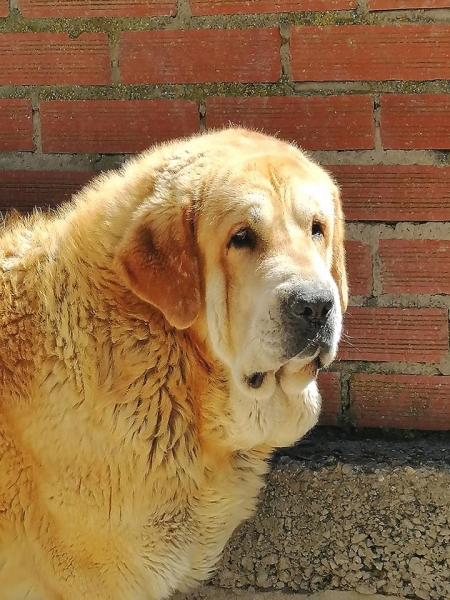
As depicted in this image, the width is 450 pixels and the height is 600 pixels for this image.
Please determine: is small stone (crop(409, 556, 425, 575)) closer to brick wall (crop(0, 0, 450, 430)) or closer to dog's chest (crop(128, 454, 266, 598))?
brick wall (crop(0, 0, 450, 430))

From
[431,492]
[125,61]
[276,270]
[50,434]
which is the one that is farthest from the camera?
[125,61]

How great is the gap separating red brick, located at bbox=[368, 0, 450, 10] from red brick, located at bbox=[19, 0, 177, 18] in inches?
33.2

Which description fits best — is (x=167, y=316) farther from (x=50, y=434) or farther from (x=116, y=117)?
(x=116, y=117)

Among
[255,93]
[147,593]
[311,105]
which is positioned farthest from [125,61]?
[147,593]

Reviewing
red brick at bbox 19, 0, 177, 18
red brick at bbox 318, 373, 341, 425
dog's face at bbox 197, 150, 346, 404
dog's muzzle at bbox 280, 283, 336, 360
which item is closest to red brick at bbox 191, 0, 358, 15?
red brick at bbox 19, 0, 177, 18

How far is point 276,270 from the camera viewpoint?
2.54 meters

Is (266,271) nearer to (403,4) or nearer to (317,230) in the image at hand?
(317,230)

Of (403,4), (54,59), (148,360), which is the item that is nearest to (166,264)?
(148,360)

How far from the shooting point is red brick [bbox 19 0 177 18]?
11.5ft

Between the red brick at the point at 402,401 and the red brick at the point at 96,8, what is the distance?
5.99 feet

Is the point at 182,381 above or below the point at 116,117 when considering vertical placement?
below

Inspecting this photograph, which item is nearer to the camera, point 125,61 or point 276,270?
point 276,270

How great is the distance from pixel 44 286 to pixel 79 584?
1.04m

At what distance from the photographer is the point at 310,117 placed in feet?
11.4
